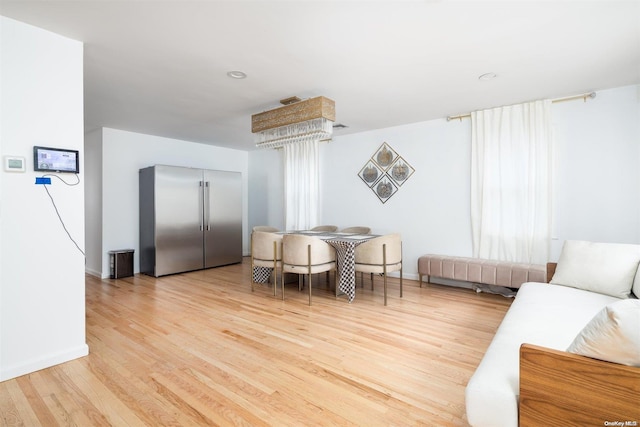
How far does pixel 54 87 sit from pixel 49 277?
1457mm

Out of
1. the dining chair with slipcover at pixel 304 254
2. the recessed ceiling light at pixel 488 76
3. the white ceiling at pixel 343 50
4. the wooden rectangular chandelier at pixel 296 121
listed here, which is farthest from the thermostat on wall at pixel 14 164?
the recessed ceiling light at pixel 488 76

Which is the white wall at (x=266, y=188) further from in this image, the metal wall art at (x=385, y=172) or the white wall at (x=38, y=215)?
the white wall at (x=38, y=215)

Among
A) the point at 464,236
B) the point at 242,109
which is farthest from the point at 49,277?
the point at 464,236

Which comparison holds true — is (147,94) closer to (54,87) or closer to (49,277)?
(54,87)

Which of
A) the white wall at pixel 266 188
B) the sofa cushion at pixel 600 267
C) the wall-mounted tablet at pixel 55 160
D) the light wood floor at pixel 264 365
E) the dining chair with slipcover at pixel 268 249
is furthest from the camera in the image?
the white wall at pixel 266 188

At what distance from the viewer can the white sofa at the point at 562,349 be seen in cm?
102

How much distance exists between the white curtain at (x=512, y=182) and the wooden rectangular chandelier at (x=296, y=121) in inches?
89.3

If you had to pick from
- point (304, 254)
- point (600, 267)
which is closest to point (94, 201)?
point (304, 254)

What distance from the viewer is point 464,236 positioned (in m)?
4.51

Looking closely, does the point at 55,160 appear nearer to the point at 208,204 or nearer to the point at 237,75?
the point at 237,75

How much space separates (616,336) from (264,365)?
201 cm

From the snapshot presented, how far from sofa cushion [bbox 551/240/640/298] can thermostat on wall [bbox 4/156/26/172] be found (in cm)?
441

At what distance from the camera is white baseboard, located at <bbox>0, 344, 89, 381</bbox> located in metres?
2.10

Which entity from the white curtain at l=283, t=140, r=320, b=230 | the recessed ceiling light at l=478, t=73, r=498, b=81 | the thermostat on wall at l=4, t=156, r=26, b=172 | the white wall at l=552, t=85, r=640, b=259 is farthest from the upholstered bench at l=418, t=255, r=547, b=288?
the thermostat on wall at l=4, t=156, r=26, b=172
